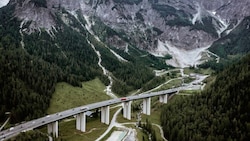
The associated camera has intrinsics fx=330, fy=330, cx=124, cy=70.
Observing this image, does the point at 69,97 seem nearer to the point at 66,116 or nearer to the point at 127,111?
the point at 127,111

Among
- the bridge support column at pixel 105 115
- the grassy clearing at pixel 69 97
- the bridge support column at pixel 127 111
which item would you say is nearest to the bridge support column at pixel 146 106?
the bridge support column at pixel 127 111

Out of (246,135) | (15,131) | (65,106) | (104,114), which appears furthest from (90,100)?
(246,135)

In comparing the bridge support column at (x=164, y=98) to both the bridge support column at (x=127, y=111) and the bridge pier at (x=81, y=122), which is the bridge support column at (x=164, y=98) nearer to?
the bridge support column at (x=127, y=111)

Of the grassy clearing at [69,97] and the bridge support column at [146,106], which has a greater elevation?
the grassy clearing at [69,97]

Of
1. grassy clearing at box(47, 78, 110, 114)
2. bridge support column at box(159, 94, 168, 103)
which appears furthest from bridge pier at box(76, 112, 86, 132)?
bridge support column at box(159, 94, 168, 103)

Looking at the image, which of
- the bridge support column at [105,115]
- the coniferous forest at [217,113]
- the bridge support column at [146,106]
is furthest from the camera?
the bridge support column at [146,106]

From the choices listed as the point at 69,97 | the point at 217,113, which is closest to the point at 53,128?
the point at 69,97

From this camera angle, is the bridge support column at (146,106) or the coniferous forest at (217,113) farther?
the bridge support column at (146,106)
